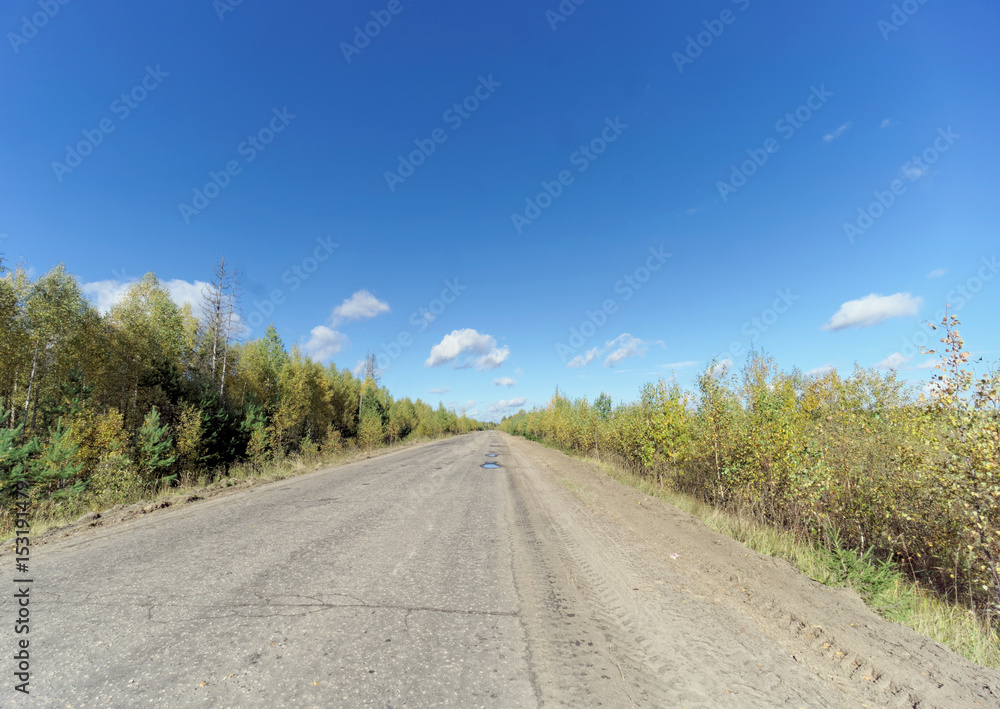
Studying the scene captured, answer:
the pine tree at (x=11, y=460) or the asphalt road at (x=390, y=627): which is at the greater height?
the pine tree at (x=11, y=460)

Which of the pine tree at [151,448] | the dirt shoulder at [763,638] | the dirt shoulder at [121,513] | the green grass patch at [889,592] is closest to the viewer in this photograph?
the dirt shoulder at [763,638]

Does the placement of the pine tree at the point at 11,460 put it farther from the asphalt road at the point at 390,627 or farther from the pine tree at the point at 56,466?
the asphalt road at the point at 390,627

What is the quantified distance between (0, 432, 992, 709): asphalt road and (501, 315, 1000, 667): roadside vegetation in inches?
51.8

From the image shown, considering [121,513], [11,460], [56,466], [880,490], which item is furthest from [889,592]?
[56,466]

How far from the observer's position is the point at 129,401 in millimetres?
16062

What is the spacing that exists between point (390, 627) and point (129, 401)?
20198 mm

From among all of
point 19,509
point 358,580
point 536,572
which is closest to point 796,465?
point 536,572

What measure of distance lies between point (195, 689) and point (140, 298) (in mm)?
30501

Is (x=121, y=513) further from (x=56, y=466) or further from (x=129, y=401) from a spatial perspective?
(x=129, y=401)

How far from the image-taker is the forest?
4.49 meters

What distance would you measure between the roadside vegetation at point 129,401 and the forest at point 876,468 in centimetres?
1463

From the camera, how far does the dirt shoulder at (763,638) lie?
2.84m

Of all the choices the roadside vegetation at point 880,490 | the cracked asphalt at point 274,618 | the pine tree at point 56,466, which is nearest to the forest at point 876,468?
the roadside vegetation at point 880,490

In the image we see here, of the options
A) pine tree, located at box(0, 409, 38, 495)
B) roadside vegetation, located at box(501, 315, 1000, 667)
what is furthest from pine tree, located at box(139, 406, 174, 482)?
roadside vegetation, located at box(501, 315, 1000, 667)
